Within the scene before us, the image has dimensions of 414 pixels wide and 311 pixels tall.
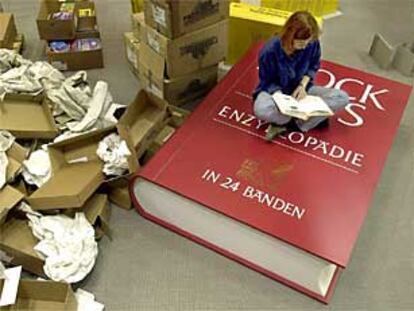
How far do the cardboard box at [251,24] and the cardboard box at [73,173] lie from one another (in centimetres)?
83

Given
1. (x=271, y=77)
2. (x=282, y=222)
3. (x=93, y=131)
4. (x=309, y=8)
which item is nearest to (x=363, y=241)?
(x=282, y=222)

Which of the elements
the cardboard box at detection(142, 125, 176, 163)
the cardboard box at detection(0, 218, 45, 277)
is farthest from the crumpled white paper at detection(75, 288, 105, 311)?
the cardboard box at detection(142, 125, 176, 163)

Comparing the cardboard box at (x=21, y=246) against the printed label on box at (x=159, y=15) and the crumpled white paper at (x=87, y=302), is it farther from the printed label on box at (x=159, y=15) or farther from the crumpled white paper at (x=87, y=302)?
the printed label on box at (x=159, y=15)

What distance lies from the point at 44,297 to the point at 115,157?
51cm

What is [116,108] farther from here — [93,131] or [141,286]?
[141,286]

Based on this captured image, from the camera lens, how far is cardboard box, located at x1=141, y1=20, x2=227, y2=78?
202 cm

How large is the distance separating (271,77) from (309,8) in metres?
1.07

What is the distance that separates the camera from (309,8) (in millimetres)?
2754

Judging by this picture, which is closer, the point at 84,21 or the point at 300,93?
the point at 300,93

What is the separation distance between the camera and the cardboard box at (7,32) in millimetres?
2309

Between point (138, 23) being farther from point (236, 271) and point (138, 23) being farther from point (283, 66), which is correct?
point (236, 271)

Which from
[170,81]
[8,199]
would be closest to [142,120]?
[170,81]

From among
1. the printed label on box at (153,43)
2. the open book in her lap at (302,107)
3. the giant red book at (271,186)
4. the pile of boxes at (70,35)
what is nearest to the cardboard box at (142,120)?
the giant red book at (271,186)

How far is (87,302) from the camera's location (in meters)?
1.55
